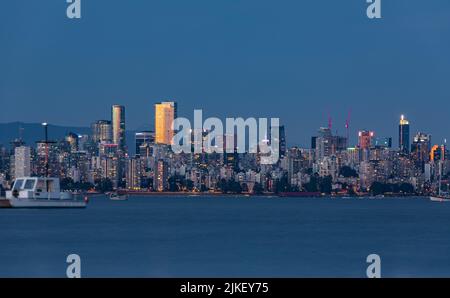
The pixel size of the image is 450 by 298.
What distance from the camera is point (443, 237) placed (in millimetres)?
94500

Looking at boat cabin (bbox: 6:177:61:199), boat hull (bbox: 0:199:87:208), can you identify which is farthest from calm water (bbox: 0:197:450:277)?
boat cabin (bbox: 6:177:61:199)

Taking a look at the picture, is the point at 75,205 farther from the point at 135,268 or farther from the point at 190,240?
the point at 135,268

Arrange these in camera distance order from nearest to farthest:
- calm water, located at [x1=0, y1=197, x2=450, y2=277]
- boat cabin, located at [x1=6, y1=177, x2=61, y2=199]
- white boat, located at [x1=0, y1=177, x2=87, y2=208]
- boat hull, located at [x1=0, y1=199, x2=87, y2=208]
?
calm water, located at [x1=0, y1=197, x2=450, y2=277] < boat hull, located at [x1=0, y1=199, x2=87, y2=208] < white boat, located at [x1=0, y1=177, x2=87, y2=208] < boat cabin, located at [x1=6, y1=177, x2=61, y2=199]

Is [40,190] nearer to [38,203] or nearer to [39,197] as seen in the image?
[39,197]

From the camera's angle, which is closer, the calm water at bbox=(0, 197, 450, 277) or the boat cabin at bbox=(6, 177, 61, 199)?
the calm water at bbox=(0, 197, 450, 277)

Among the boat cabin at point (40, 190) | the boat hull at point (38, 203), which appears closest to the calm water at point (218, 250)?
the boat hull at point (38, 203)

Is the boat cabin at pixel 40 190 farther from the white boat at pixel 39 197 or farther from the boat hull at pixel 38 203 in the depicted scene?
the boat hull at pixel 38 203

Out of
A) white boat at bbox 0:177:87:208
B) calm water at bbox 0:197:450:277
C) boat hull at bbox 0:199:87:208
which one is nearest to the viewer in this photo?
calm water at bbox 0:197:450:277

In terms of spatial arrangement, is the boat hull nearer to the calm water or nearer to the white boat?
the white boat

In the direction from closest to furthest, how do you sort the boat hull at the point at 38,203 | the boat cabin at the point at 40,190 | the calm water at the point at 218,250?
the calm water at the point at 218,250, the boat hull at the point at 38,203, the boat cabin at the point at 40,190

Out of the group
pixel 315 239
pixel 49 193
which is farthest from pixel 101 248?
pixel 49 193

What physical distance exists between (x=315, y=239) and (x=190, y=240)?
11261 millimetres

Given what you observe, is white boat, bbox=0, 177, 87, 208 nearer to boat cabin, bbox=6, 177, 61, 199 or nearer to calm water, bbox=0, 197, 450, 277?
boat cabin, bbox=6, 177, 61, 199

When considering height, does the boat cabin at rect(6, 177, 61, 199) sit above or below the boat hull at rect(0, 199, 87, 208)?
above
